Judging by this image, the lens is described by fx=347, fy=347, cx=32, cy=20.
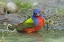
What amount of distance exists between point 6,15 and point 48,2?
5.34 ft

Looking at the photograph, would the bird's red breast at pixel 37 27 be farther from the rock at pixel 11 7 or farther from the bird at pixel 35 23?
the rock at pixel 11 7

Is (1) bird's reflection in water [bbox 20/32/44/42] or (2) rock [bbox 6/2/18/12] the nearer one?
(1) bird's reflection in water [bbox 20/32/44/42]

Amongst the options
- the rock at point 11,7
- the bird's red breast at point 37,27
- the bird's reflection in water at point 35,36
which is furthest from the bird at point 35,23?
the rock at point 11,7

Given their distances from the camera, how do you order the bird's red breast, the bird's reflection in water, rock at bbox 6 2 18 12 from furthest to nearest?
rock at bbox 6 2 18 12, the bird's red breast, the bird's reflection in water

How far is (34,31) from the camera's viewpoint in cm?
833

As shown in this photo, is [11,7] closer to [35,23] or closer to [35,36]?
[35,23]

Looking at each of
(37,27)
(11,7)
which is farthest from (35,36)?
(11,7)

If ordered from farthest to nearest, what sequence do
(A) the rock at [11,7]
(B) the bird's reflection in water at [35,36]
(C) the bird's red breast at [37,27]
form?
(A) the rock at [11,7]
(C) the bird's red breast at [37,27]
(B) the bird's reflection in water at [35,36]

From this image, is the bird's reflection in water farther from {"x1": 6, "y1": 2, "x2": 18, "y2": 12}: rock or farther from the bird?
{"x1": 6, "y1": 2, "x2": 18, "y2": 12}: rock

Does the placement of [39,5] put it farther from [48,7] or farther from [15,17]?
[15,17]

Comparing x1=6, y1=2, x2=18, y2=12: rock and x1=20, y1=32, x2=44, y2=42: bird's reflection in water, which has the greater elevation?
x1=6, y1=2, x2=18, y2=12: rock

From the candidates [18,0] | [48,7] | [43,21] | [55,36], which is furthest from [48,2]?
[55,36]

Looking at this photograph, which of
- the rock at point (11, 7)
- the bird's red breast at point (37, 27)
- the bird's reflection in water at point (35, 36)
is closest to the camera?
the bird's reflection in water at point (35, 36)

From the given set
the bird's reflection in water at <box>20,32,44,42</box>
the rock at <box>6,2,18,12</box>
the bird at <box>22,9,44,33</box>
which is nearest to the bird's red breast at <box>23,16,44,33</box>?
the bird at <box>22,9,44,33</box>
